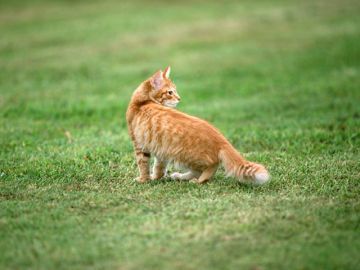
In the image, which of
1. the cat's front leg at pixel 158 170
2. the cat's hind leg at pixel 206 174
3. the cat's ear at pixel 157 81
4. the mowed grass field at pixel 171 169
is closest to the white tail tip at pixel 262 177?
the mowed grass field at pixel 171 169

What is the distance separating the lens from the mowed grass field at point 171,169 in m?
4.89

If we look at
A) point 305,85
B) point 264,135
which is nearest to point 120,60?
point 305,85

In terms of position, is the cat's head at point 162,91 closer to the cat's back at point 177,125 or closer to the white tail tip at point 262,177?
the cat's back at point 177,125

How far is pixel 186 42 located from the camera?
19.0 m

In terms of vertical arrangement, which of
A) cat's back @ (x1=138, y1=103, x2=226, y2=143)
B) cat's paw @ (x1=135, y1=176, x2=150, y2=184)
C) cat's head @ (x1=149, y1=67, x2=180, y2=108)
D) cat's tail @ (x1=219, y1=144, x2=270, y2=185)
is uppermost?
cat's head @ (x1=149, y1=67, x2=180, y2=108)

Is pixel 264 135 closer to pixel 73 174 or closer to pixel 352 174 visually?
pixel 352 174

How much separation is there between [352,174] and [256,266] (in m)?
2.91

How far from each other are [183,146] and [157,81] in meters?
1.21

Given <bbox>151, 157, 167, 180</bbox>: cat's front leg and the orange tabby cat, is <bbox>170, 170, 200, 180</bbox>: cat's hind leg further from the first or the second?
<bbox>151, 157, 167, 180</bbox>: cat's front leg

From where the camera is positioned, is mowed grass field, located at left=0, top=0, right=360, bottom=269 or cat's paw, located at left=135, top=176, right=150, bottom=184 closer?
mowed grass field, located at left=0, top=0, right=360, bottom=269

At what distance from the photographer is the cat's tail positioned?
243 inches

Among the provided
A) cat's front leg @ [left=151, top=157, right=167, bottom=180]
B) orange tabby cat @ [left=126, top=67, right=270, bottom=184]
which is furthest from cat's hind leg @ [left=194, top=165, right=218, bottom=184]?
cat's front leg @ [left=151, top=157, right=167, bottom=180]

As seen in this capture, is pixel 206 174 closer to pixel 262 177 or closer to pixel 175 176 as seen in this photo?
pixel 175 176

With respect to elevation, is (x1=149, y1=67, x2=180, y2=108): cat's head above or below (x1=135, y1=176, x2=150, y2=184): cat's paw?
above
